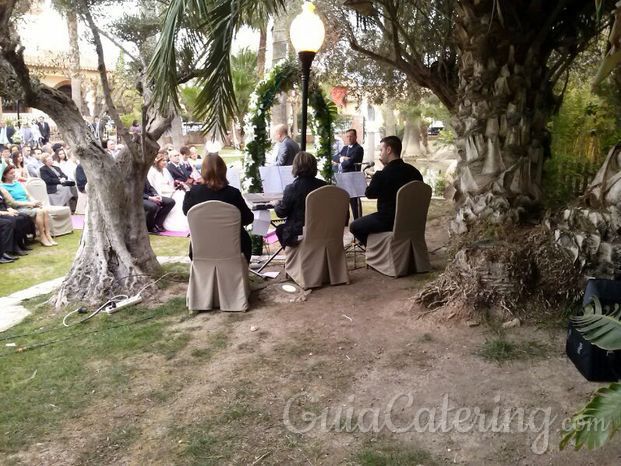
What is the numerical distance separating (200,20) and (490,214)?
298 centimetres

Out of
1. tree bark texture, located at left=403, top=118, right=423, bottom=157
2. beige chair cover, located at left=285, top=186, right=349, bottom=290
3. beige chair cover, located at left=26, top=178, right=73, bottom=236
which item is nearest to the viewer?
beige chair cover, located at left=285, top=186, right=349, bottom=290

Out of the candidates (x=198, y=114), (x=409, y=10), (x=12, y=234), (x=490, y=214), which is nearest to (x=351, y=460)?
(x=490, y=214)

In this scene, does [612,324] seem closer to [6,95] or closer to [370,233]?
[370,233]

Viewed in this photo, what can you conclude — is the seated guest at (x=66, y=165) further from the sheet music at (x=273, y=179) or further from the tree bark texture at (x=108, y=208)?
the tree bark texture at (x=108, y=208)

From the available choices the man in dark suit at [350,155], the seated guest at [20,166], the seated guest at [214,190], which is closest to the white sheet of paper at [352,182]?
the man in dark suit at [350,155]

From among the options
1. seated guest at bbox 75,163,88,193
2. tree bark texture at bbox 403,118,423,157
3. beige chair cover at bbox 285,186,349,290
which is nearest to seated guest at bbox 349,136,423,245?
beige chair cover at bbox 285,186,349,290

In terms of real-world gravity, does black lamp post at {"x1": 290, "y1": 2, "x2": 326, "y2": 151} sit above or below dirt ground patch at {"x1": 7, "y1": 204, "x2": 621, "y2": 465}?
above

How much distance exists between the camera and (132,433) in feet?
10.5

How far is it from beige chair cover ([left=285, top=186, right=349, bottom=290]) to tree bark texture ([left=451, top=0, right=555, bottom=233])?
1.29 m

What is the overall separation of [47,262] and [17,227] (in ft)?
2.95

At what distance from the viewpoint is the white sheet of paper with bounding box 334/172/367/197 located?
25.1ft

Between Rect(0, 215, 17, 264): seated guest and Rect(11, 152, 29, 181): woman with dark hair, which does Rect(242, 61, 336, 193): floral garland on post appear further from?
Rect(11, 152, 29, 181): woman with dark hair

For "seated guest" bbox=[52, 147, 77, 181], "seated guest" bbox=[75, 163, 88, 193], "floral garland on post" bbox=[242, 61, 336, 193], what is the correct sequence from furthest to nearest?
"seated guest" bbox=[52, 147, 77, 181] < "seated guest" bbox=[75, 163, 88, 193] < "floral garland on post" bbox=[242, 61, 336, 193]

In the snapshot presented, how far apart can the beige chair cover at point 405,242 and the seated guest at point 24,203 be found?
18.0 feet
